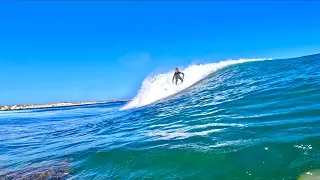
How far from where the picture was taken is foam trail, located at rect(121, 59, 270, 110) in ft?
84.5

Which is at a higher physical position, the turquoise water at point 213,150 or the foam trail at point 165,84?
the foam trail at point 165,84

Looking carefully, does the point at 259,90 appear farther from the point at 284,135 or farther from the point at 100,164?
the point at 100,164

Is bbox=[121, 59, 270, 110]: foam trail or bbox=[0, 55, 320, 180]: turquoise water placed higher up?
bbox=[121, 59, 270, 110]: foam trail

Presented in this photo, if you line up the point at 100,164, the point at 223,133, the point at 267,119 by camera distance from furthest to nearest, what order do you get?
1. the point at 267,119
2. the point at 223,133
3. the point at 100,164

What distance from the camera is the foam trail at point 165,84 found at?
2576 cm

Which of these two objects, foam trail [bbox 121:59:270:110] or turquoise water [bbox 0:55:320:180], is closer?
turquoise water [bbox 0:55:320:180]

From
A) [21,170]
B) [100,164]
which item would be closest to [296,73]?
[100,164]

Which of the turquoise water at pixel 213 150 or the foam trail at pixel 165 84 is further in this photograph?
the foam trail at pixel 165 84

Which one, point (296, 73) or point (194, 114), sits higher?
point (296, 73)

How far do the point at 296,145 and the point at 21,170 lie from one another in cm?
743

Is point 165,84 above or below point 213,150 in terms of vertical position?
above

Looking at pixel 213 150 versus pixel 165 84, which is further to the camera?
pixel 165 84

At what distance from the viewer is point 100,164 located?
7.21m

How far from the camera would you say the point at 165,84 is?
2741 cm
